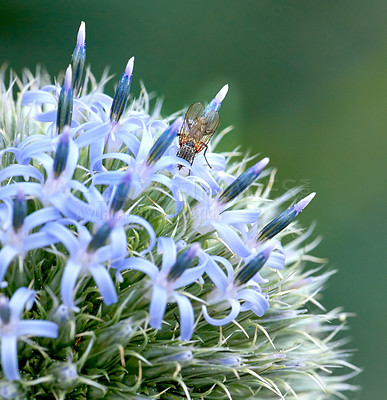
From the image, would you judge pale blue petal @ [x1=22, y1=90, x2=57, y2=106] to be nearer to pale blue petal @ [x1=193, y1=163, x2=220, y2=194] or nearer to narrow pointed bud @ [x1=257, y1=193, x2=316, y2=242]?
pale blue petal @ [x1=193, y1=163, x2=220, y2=194]

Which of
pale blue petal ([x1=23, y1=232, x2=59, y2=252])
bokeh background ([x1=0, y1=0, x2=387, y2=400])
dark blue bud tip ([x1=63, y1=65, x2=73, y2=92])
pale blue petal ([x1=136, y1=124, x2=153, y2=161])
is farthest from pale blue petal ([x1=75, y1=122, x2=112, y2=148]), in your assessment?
bokeh background ([x1=0, y1=0, x2=387, y2=400])

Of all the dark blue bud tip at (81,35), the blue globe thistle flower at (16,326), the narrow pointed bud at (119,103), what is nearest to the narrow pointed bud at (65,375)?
the blue globe thistle flower at (16,326)

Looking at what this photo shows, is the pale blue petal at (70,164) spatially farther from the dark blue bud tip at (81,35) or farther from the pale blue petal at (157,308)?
the dark blue bud tip at (81,35)

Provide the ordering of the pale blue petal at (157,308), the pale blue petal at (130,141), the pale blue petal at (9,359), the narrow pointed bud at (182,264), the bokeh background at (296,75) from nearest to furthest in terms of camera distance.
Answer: the pale blue petal at (9,359) → the pale blue petal at (157,308) → the narrow pointed bud at (182,264) → the pale blue petal at (130,141) → the bokeh background at (296,75)

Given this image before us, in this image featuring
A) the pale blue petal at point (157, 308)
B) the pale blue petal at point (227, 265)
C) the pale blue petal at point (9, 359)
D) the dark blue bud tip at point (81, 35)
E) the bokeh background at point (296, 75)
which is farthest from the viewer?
the bokeh background at point (296, 75)

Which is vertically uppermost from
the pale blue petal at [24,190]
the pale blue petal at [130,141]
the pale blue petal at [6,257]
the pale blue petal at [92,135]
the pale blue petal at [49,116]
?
the pale blue petal at [49,116]

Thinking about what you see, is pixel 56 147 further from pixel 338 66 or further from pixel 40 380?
pixel 338 66

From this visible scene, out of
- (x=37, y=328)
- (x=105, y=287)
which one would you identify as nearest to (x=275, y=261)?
(x=105, y=287)
